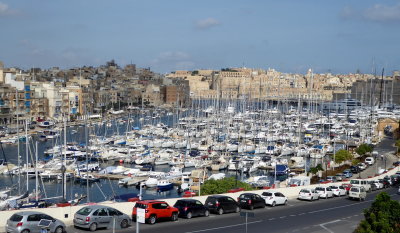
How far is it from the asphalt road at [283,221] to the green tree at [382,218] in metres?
1.88

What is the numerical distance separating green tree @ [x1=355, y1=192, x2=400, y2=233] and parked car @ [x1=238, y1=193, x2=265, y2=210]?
457 cm

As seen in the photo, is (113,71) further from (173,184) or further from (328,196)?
(328,196)

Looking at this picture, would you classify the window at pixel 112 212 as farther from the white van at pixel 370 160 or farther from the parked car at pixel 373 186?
the white van at pixel 370 160

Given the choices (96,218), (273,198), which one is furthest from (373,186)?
(96,218)

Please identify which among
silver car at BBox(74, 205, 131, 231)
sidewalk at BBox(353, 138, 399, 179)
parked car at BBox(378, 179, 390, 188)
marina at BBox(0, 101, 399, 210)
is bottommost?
marina at BBox(0, 101, 399, 210)

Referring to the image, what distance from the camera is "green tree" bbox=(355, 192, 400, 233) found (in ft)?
35.9

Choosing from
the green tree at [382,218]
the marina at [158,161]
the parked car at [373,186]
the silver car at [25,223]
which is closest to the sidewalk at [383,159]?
the marina at [158,161]

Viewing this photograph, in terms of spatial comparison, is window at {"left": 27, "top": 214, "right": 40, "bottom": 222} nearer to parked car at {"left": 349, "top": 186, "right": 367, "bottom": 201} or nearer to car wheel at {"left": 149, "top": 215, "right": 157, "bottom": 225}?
car wheel at {"left": 149, "top": 215, "right": 157, "bottom": 225}

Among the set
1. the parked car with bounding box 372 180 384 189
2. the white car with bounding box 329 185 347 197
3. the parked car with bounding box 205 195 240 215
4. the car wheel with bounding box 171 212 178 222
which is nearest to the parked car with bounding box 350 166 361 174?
the parked car with bounding box 372 180 384 189

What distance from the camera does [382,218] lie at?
1105cm

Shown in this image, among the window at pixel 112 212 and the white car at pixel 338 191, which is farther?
the white car at pixel 338 191

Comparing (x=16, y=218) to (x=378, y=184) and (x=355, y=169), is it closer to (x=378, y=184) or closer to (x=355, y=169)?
(x=378, y=184)

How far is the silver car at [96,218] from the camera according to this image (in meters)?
11.2

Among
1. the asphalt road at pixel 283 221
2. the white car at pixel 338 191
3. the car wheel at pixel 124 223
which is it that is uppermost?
the car wheel at pixel 124 223
